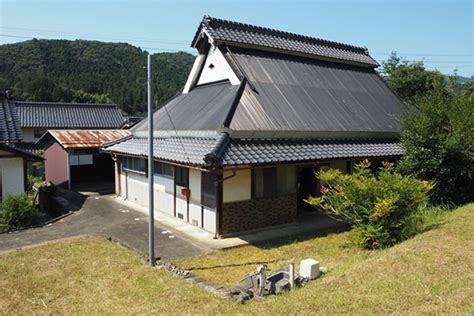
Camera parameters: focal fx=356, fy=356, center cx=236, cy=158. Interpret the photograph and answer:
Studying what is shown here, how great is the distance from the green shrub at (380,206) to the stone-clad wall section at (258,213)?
282cm

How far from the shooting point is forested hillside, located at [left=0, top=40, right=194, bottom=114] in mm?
57312

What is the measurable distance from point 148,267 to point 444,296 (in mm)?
5749

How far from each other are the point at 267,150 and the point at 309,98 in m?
4.45

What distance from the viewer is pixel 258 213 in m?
11.3

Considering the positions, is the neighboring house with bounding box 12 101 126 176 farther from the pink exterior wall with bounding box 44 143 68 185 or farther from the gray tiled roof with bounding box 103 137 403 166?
the gray tiled roof with bounding box 103 137 403 166

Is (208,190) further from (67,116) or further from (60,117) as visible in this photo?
(60,117)

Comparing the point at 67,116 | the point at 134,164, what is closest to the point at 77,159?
the point at 134,164

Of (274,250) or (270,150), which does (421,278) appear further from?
(270,150)

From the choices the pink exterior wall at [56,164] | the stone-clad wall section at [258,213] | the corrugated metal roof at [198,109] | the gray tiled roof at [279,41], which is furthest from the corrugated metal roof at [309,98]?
the pink exterior wall at [56,164]

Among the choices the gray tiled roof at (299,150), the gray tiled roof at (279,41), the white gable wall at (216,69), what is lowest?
the gray tiled roof at (299,150)

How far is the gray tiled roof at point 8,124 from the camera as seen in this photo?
1638cm

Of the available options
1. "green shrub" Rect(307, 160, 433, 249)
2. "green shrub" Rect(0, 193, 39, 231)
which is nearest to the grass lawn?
"green shrub" Rect(307, 160, 433, 249)

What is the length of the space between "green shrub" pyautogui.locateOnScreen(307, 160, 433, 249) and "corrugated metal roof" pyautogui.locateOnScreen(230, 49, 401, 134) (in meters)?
3.84

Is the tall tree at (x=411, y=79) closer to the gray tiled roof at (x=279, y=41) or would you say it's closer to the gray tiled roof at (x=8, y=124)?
the gray tiled roof at (x=279, y=41)
